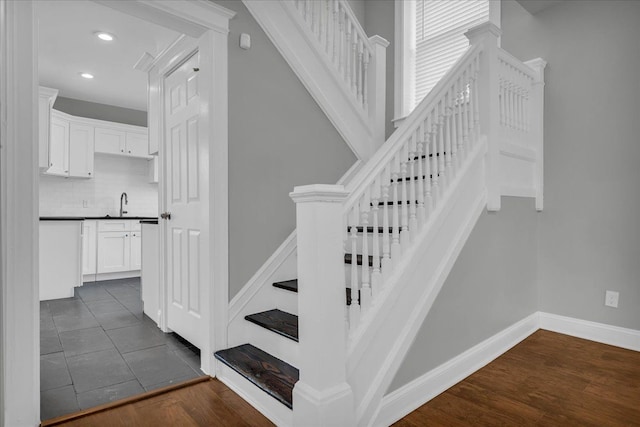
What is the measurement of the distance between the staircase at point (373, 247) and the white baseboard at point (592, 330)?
99 cm

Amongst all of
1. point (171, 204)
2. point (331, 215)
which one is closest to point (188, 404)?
point (331, 215)

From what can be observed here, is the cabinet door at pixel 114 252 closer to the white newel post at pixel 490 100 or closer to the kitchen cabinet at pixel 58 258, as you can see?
the kitchen cabinet at pixel 58 258

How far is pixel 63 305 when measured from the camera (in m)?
3.96

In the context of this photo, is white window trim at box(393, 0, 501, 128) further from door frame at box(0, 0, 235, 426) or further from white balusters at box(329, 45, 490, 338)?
door frame at box(0, 0, 235, 426)

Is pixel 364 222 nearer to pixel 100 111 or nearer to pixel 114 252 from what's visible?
pixel 114 252

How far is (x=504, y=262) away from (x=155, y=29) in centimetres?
380

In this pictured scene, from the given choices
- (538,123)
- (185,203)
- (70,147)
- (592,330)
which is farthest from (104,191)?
(592,330)

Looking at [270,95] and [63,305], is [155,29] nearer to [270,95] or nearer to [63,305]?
[270,95]

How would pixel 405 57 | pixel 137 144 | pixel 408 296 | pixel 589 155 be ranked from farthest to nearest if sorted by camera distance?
pixel 137 144 < pixel 405 57 < pixel 589 155 < pixel 408 296

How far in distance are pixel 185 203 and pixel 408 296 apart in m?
1.70

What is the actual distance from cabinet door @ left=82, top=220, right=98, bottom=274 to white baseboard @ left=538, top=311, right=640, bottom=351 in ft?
18.8

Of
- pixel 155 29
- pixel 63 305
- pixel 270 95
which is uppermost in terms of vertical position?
pixel 155 29

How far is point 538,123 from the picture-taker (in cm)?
318

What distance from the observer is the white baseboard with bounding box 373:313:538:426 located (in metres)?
1.83
